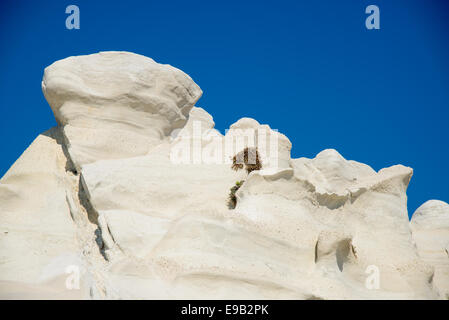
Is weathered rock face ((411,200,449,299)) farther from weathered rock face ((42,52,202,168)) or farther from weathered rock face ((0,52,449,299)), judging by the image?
weathered rock face ((42,52,202,168))

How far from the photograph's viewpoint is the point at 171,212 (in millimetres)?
14570

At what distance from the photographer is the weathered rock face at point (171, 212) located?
39.9 feet

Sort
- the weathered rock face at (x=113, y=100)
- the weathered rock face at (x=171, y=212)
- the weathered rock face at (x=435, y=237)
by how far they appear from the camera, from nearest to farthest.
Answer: the weathered rock face at (x=171, y=212) < the weathered rock face at (x=113, y=100) < the weathered rock face at (x=435, y=237)

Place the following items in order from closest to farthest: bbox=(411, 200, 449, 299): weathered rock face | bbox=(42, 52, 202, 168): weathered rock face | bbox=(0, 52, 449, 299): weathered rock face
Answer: bbox=(0, 52, 449, 299): weathered rock face < bbox=(42, 52, 202, 168): weathered rock face < bbox=(411, 200, 449, 299): weathered rock face

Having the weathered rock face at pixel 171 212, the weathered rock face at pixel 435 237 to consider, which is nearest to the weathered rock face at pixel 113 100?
the weathered rock face at pixel 171 212

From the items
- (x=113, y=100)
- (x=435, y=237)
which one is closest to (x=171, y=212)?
(x=113, y=100)

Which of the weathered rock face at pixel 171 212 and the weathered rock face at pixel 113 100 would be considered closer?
the weathered rock face at pixel 171 212

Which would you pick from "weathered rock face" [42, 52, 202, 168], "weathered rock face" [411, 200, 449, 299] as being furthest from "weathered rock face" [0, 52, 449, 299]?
"weathered rock face" [411, 200, 449, 299]

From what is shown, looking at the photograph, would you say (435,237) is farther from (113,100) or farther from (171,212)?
(113,100)

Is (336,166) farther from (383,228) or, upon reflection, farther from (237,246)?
(237,246)

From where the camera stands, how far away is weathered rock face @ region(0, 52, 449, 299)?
1216 cm

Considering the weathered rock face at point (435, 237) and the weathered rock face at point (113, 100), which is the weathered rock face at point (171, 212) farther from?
the weathered rock face at point (435, 237)

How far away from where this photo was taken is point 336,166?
2142cm

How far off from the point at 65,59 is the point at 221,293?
10.3 metres
